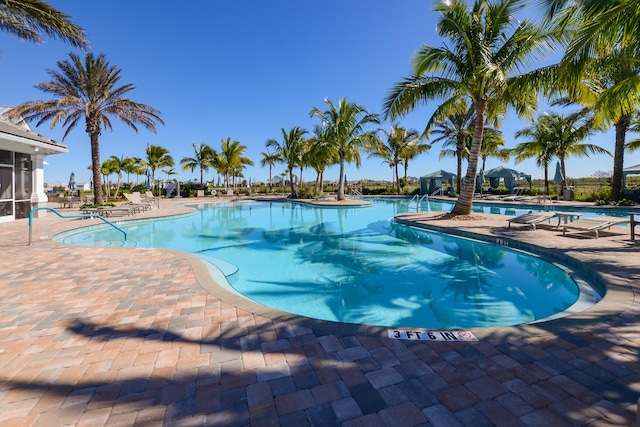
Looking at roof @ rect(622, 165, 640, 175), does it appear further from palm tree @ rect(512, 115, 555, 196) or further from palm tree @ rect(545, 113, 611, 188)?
palm tree @ rect(512, 115, 555, 196)

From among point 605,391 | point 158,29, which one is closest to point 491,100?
point 605,391

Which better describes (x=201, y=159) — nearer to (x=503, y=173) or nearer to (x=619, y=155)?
(x=503, y=173)

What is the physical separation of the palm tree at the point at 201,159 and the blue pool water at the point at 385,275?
2708 centimetres

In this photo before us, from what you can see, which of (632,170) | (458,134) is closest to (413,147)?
(458,134)

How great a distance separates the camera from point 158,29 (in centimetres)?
1572

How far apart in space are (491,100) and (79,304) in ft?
47.7

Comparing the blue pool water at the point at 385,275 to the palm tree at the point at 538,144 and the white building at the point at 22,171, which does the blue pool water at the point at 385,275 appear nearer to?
the white building at the point at 22,171

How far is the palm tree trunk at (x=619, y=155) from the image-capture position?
15875 millimetres

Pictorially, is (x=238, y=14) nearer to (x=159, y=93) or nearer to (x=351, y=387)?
(x=159, y=93)

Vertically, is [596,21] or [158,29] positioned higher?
[158,29]

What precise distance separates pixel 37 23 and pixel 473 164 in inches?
585

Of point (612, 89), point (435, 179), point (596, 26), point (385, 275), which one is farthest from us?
point (435, 179)

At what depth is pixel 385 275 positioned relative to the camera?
6.29m

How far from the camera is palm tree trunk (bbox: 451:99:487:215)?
36.3 feet
